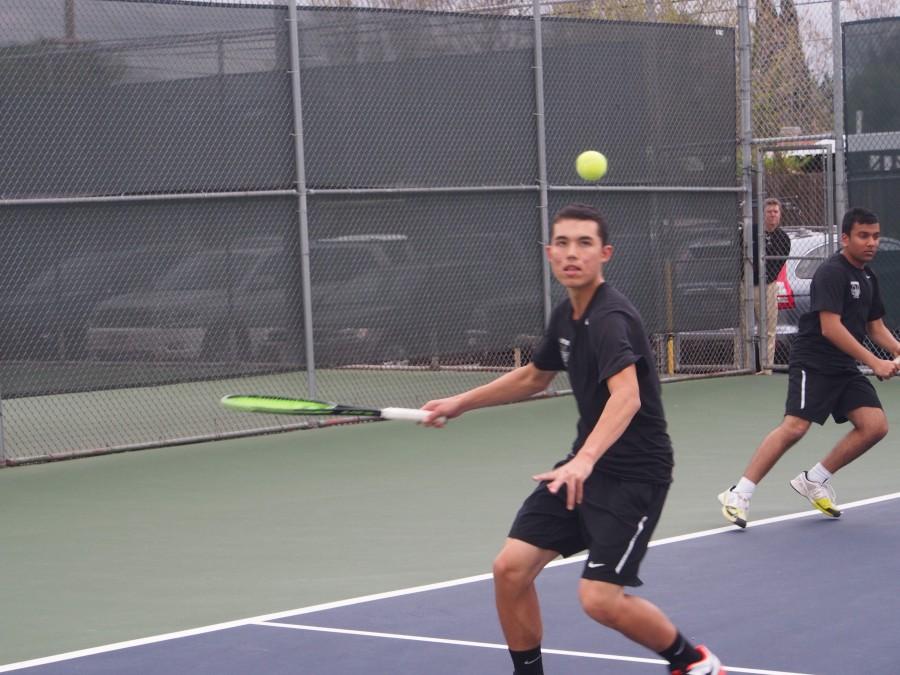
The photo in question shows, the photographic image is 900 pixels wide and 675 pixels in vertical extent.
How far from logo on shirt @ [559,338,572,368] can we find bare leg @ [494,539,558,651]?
1.85 feet

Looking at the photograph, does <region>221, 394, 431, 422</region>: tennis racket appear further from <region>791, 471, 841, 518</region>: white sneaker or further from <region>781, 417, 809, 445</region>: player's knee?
<region>791, 471, 841, 518</region>: white sneaker

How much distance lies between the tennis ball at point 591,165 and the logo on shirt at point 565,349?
23.8ft

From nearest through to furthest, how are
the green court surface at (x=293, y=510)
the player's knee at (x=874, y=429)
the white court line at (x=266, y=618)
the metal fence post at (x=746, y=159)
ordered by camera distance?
the white court line at (x=266, y=618) → the green court surface at (x=293, y=510) → the player's knee at (x=874, y=429) → the metal fence post at (x=746, y=159)

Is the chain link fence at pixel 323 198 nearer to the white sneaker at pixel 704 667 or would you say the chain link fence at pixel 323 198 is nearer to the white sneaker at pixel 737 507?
the white sneaker at pixel 737 507

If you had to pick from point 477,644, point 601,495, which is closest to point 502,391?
point 601,495

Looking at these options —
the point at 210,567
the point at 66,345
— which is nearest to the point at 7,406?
the point at 66,345

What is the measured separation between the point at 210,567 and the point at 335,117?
505 cm

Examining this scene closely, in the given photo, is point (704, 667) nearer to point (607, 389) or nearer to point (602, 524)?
point (602, 524)

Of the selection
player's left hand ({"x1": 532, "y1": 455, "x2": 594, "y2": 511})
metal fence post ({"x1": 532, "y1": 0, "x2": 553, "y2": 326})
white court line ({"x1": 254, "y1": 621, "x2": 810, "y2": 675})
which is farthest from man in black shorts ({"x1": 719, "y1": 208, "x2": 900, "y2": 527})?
metal fence post ({"x1": 532, "y1": 0, "x2": 553, "y2": 326})

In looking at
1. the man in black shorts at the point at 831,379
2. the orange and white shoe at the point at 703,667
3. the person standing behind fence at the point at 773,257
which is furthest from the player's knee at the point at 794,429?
the person standing behind fence at the point at 773,257

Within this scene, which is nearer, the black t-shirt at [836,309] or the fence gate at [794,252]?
the black t-shirt at [836,309]

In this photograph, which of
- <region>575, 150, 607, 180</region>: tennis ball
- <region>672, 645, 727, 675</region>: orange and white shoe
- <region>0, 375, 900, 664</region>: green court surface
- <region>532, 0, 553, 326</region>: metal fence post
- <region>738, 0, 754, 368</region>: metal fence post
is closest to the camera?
<region>672, 645, 727, 675</region>: orange and white shoe

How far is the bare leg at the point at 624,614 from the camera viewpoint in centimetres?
447

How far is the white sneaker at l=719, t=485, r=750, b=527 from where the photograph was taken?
7.48 meters
